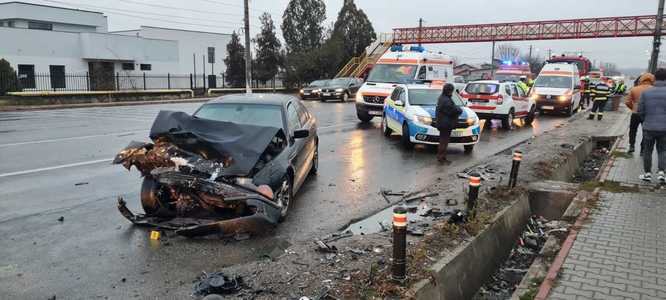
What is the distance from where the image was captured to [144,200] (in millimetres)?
6082

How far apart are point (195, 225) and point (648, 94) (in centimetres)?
713

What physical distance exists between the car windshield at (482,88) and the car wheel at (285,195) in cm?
1343

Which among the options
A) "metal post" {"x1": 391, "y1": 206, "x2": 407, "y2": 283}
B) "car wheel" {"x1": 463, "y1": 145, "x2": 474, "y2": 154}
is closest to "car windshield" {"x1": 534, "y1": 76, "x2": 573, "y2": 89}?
"car wheel" {"x1": 463, "y1": 145, "x2": 474, "y2": 154}

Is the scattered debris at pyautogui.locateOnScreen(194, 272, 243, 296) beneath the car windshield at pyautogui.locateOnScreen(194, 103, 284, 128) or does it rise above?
beneath

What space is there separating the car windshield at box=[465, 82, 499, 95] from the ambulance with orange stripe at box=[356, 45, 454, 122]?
161 cm

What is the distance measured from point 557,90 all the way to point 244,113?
19.2 m

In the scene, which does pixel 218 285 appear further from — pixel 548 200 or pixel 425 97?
pixel 425 97

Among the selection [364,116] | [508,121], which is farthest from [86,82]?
[508,121]

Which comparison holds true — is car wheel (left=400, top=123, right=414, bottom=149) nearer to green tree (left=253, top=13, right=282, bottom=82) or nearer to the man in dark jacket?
the man in dark jacket

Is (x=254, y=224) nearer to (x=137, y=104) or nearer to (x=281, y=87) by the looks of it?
(x=137, y=104)

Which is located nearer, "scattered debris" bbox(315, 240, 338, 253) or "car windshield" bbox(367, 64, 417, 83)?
"scattered debris" bbox(315, 240, 338, 253)

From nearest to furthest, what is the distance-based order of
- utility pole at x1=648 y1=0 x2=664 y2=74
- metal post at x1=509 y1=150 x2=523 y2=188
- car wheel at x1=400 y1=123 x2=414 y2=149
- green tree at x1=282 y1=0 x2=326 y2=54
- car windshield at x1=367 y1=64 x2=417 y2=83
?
1. metal post at x1=509 y1=150 x2=523 y2=188
2. car wheel at x1=400 y1=123 x2=414 y2=149
3. car windshield at x1=367 y1=64 x2=417 y2=83
4. utility pole at x1=648 y1=0 x2=664 y2=74
5. green tree at x1=282 y1=0 x2=326 y2=54

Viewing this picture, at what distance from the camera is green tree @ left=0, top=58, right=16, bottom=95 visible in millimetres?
27719

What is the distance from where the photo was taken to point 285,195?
21.4 ft
